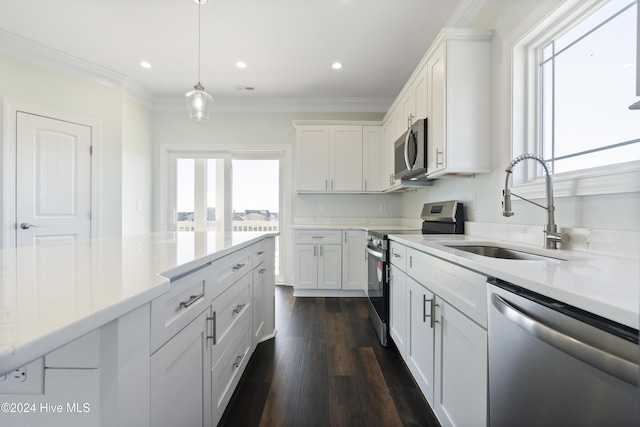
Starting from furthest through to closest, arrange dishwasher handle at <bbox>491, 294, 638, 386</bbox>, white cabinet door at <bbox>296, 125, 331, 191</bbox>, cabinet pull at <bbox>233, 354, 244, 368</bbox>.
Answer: white cabinet door at <bbox>296, 125, 331, 191</bbox>
cabinet pull at <bbox>233, 354, 244, 368</bbox>
dishwasher handle at <bbox>491, 294, 638, 386</bbox>

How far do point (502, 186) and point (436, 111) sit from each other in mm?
689

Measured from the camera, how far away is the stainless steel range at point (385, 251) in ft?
7.11

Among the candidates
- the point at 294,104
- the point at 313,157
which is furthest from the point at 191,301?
the point at 294,104

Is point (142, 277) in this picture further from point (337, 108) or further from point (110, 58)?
point (337, 108)

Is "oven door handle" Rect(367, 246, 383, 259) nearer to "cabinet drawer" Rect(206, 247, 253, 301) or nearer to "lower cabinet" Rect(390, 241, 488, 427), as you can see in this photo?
"lower cabinet" Rect(390, 241, 488, 427)

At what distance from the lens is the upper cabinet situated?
148 inches

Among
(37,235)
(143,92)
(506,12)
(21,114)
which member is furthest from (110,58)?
(506,12)

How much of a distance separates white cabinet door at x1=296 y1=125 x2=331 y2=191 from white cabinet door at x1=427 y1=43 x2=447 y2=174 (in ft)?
5.87

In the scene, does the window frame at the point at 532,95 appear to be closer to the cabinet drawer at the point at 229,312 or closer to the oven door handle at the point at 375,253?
the oven door handle at the point at 375,253

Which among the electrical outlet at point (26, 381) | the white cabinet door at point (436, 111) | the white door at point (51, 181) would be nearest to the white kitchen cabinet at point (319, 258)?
the white cabinet door at point (436, 111)

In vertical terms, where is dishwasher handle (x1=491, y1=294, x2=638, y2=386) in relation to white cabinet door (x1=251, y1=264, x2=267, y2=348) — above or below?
above

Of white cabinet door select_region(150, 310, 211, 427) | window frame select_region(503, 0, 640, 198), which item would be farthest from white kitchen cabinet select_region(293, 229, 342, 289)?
white cabinet door select_region(150, 310, 211, 427)

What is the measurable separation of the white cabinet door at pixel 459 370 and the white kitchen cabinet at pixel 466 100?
1.08 metres

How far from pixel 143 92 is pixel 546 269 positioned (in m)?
4.66
